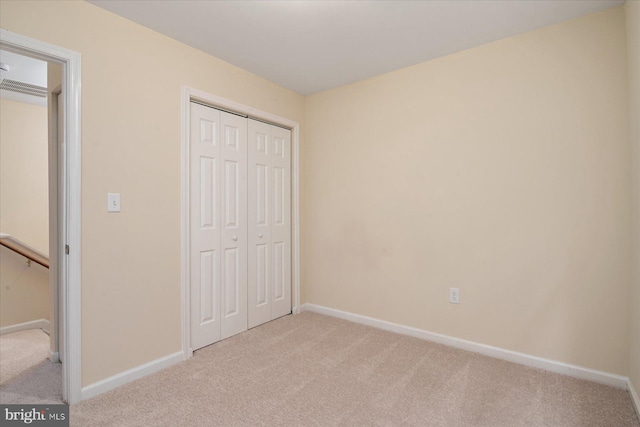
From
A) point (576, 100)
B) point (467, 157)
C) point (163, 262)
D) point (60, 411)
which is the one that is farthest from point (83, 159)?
point (576, 100)

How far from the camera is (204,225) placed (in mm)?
2621

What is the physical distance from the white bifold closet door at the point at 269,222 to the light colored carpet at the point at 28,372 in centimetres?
147

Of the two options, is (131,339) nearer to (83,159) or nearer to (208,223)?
(208,223)

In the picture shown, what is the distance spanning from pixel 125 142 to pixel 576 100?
3.05 m

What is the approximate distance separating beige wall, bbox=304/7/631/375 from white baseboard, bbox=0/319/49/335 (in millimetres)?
3071

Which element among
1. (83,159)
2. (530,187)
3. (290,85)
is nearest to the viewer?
(83,159)

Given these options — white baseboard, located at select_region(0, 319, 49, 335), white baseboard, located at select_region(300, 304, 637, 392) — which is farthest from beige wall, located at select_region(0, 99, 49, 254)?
white baseboard, located at select_region(300, 304, 637, 392)

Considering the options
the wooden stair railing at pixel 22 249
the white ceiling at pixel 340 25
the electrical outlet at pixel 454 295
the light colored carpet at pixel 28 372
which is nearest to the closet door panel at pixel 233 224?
the white ceiling at pixel 340 25

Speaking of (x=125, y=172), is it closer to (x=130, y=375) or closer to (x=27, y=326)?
(x=130, y=375)

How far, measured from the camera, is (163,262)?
7.55 ft

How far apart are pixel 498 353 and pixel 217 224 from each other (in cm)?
248

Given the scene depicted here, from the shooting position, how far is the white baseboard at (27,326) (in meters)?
3.07

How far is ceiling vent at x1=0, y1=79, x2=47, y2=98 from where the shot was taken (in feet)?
9.74

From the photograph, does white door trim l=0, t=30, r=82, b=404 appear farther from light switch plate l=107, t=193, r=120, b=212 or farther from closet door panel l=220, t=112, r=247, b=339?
closet door panel l=220, t=112, r=247, b=339
